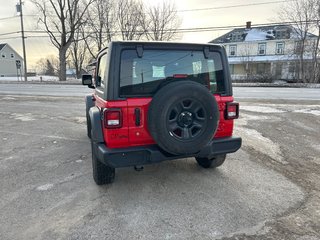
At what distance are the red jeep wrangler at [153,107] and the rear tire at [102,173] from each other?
11.1 inches

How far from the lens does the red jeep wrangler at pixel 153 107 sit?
324cm

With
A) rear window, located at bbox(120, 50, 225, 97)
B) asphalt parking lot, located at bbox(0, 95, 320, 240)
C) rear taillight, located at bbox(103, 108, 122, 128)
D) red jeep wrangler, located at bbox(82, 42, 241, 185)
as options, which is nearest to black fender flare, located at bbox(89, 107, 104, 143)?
red jeep wrangler, located at bbox(82, 42, 241, 185)

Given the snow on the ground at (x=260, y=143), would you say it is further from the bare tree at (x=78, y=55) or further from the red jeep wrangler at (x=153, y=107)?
the bare tree at (x=78, y=55)

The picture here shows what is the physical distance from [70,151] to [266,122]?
17.8 feet

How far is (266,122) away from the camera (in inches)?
311

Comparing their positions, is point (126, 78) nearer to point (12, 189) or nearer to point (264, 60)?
point (12, 189)

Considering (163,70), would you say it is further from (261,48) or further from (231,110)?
(261,48)

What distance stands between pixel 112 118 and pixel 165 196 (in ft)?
4.10

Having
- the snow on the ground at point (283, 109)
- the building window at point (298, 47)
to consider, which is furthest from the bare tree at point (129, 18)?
the snow on the ground at point (283, 109)

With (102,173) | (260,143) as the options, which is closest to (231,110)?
(102,173)

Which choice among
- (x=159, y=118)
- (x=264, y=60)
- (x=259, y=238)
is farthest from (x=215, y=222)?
(x=264, y=60)

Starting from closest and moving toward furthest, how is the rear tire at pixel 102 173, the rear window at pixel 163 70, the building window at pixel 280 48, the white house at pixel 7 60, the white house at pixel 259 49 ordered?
1. the rear window at pixel 163 70
2. the rear tire at pixel 102 173
3. the white house at pixel 259 49
4. the building window at pixel 280 48
5. the white house at pixel 7 60

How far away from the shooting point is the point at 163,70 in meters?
3.46

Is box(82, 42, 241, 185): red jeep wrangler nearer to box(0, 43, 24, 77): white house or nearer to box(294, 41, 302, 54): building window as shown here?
box(294, 41, 302, 54): building window
